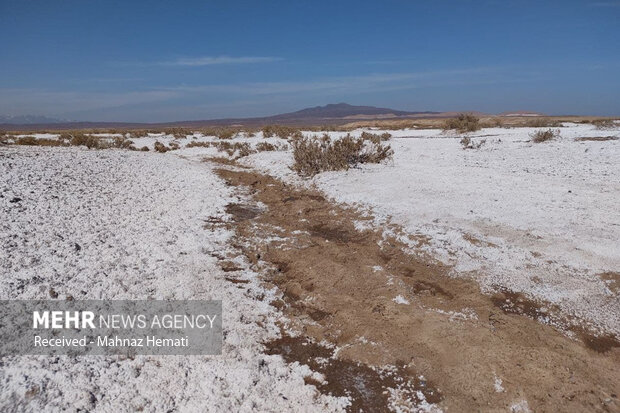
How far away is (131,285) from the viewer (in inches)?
167

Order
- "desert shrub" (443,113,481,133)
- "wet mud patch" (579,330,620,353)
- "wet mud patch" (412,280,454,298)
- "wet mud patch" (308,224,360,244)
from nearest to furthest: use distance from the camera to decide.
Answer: "wet mud patch" (579,330,620,353) < "wet mud patch" (412,280,454,298) < "wet mud patch" (308,224,360,244) < "desert shrub" (443,113,481,133)

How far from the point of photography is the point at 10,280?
402 centimetres

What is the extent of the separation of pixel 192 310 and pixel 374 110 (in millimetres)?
148505

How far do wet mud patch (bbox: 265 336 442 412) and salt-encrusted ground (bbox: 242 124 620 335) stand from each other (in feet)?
5.89

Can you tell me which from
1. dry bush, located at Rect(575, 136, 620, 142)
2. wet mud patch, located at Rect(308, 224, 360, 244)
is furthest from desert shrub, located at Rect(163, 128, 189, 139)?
wet mud patch, located at Rect(308, 224, 360, 244)

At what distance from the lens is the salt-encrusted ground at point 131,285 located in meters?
2.76

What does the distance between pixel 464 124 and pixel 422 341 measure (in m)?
24.5

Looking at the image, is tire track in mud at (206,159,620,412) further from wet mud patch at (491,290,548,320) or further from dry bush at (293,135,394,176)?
dry bush at (293,135,394,176)

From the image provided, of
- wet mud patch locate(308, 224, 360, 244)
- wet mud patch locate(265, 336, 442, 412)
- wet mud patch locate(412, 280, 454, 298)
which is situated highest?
wet mud patch locate(308, 224, 360, 244)

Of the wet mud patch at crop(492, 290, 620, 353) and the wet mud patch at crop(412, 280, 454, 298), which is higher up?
the wet mud patch at crop(412, 280, 454, 298)

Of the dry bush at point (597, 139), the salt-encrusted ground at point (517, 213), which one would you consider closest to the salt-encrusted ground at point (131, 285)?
the salt-encrusted ground at point (517, 213)

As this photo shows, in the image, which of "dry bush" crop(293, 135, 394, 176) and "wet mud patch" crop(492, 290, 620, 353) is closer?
"wet mud patch" crop(492, 290, 620, 353)

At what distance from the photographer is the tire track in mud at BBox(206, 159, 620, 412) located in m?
2.86

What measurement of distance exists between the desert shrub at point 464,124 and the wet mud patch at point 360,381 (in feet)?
79.6
